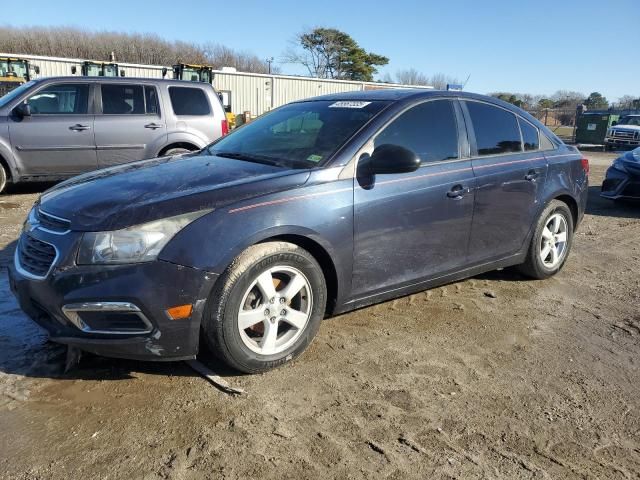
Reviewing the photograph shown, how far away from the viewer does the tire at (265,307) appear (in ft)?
9.23

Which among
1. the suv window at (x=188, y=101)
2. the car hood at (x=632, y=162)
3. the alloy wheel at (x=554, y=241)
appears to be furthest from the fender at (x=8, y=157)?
the car hood at (x=632, y=162)

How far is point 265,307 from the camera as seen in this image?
3.00 meters

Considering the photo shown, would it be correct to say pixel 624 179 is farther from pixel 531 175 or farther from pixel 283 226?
pixel 283 226

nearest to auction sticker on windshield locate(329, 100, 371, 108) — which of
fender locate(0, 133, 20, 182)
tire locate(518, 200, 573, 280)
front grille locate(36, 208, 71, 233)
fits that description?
tire locate(518, 200, 573, 280)

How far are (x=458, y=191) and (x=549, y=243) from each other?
1.55 m

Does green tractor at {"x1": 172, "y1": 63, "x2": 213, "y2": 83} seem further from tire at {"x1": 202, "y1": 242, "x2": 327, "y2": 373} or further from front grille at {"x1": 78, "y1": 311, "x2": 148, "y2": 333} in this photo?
front grille at {"x1": 78, "y1": 311, "x2": 148, "y2": 333}

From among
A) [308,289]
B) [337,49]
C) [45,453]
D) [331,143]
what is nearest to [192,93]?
[331,143]

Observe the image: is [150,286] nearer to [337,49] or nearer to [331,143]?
[331,143]

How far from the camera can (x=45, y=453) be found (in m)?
2.36

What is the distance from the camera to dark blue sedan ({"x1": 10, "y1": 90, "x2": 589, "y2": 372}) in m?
2.68

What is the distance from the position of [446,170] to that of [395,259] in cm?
79

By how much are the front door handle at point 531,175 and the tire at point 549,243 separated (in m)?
0.35

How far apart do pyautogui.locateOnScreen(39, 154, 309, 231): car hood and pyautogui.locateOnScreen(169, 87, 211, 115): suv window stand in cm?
535

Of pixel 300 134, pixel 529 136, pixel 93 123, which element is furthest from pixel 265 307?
pixel 93 123
